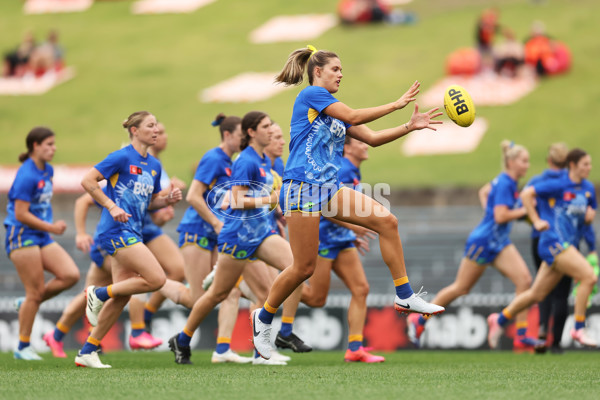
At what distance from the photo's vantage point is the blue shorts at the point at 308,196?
22.2ft

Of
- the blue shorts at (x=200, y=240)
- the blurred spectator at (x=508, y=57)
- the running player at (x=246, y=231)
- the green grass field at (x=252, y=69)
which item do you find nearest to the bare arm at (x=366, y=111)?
the running player at (x=246, y=231)

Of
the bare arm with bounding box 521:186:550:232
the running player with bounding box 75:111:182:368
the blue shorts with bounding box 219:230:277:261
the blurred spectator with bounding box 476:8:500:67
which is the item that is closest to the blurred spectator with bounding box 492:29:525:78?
the blurred spectator with bounding box 476:8:500:67

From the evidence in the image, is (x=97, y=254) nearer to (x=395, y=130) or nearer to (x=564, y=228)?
(x=395, y=130)

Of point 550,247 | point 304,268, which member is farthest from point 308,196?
point 550,247

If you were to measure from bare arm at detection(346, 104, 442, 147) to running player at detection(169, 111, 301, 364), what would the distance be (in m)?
1.21

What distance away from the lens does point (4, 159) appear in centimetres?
2638

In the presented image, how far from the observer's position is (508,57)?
26.1 metres

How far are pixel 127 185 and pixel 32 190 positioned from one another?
5.75ft

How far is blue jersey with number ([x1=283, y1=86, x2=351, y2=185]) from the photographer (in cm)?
679

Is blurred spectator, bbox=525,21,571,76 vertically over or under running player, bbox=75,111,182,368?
over

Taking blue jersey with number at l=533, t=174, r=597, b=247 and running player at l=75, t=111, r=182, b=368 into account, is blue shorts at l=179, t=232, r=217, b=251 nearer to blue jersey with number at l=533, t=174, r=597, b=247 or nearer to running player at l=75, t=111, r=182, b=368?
running player at l=75, t=111, r=182, b=368

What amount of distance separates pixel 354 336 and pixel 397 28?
80.4 feet

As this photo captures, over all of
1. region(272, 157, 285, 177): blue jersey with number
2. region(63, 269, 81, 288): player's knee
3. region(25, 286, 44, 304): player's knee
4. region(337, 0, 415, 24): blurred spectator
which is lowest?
region(25, 286, 44, 304): player's knee

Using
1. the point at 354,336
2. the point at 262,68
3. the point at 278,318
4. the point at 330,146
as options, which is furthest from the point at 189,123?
the point at 330,146
